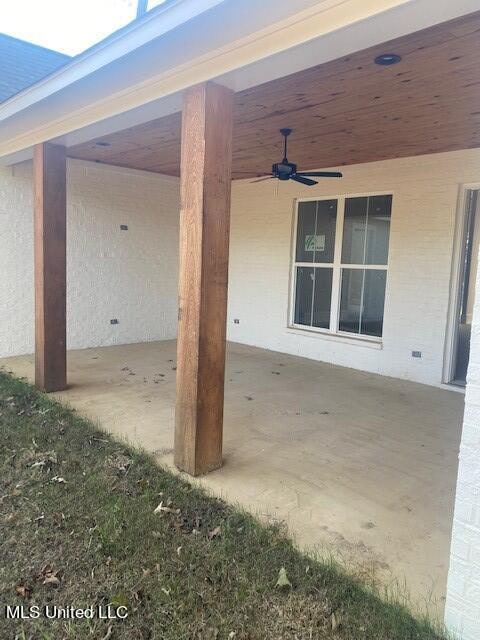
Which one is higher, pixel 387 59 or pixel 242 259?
pixel 387 59

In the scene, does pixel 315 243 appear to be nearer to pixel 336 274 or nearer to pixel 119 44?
pixel 336 274

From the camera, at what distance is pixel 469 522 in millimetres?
1619

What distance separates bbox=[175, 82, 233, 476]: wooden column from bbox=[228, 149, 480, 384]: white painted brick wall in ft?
10.9

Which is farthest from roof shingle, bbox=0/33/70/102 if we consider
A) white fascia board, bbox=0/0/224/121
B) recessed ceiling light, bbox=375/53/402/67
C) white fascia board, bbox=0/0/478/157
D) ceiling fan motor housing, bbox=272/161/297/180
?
recessed ceiling light, bbox=375/53/402/67

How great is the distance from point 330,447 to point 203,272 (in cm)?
169

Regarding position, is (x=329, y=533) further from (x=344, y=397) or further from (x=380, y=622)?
(x=344, y=397)

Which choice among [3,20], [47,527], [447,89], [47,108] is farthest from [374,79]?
[3,20]

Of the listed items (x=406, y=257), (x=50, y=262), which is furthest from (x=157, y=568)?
(x=406, y=257)

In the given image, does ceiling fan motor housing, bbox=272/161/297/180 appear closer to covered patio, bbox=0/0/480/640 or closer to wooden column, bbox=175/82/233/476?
covered patio, bbox=0/0/480/640

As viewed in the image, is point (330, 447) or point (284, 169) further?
point (284, 169)

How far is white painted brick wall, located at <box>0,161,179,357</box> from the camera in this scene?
6227 mm

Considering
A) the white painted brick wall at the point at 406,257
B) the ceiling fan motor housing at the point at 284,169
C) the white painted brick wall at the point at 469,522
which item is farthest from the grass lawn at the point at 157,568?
the white painted brick wall at the point at 406,257

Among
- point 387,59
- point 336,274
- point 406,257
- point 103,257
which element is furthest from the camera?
point 103,257

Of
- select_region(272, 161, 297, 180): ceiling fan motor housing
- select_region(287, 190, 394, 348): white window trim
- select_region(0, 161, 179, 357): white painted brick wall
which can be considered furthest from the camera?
select_region(0, 161, 179, 357): white painted brick wall
